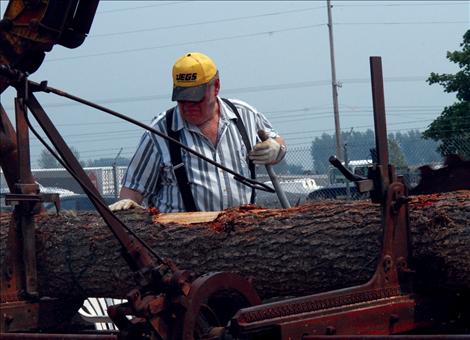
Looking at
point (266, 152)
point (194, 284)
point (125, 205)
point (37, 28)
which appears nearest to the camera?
point (194, 284)

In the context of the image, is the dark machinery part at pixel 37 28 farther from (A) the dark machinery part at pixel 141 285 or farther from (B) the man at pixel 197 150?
(B) the man at pixel 197 150

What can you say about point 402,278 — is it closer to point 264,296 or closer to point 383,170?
point 383,170

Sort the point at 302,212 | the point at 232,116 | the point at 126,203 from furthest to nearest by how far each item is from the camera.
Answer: the point at 232,116 → the point at 126,203 → the point at 302,212

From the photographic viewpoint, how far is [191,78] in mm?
6031

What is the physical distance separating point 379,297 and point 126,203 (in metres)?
1.74

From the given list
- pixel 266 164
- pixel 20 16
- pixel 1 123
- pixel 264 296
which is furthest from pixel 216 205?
pixel 20 16

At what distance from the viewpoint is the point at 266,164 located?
6.02 meters

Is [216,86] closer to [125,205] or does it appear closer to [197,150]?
[197,150]

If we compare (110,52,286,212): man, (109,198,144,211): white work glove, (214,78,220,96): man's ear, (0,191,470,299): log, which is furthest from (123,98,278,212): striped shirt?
(0,191,470,299): log

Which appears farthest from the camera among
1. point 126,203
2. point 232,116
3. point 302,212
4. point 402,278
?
point 232,116

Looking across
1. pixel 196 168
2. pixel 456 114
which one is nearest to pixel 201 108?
pixel 196 168

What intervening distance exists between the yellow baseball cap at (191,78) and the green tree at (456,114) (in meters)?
6.74

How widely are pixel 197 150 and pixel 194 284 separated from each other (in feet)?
6.23

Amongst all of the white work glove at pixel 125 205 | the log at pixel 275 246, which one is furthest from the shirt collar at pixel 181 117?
the log at pixel 275 246
